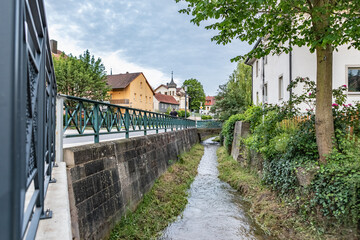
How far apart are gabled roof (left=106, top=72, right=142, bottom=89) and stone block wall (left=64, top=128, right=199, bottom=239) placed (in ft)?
112

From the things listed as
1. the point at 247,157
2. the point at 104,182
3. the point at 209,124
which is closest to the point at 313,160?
the point at 104,182

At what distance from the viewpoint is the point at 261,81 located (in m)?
21.1

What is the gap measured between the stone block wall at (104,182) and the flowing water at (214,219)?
1.42 meters

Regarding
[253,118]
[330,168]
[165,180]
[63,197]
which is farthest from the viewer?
[165,180]

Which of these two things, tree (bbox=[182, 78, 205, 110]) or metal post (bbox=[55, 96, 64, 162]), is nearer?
metal post (bbox=[55, 96, 64, 162])

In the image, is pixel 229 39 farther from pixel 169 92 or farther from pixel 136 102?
pixel 169 92

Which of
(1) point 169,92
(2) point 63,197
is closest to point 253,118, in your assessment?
(2) point 63,197

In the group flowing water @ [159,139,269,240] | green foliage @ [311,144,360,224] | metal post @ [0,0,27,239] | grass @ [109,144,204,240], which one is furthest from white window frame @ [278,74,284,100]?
metal post @ [0,0,27,239]

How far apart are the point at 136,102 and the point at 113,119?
37.0 metres

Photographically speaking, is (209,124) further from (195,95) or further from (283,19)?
(195,95)

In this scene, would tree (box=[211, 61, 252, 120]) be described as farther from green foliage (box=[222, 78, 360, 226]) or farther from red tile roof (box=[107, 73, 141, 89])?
green foliage (box=[222, 78, 360, 226])

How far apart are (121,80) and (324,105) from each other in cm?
3994

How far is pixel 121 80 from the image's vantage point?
42938 mm

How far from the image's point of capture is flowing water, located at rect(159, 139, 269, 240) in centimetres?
604
